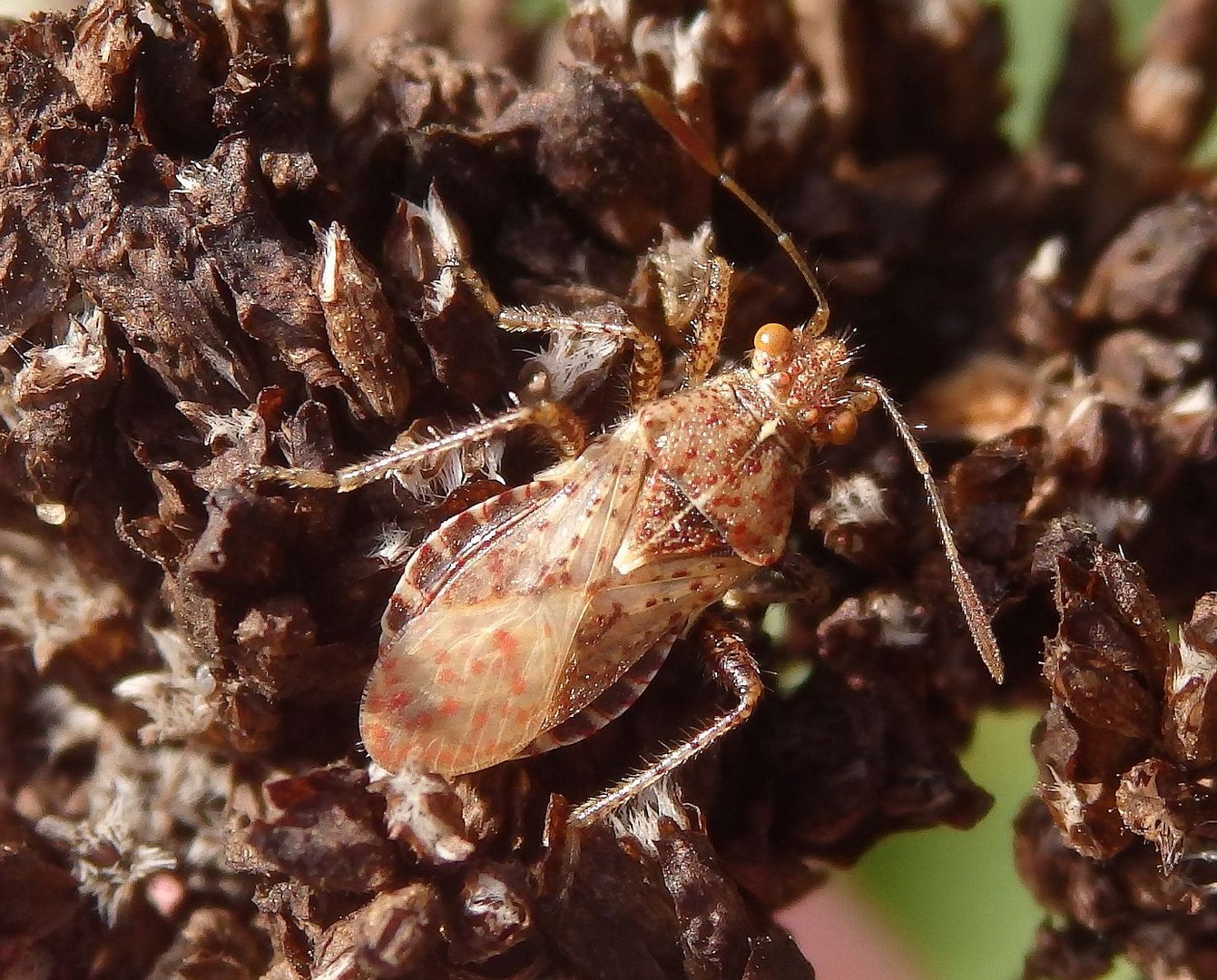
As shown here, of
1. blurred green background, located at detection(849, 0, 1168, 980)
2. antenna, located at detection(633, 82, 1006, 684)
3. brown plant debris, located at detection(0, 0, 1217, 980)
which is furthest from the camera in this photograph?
blurred green background, located at detection(849, 0, 1168, 980)

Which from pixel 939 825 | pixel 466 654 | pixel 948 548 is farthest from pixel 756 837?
pixel 466 654

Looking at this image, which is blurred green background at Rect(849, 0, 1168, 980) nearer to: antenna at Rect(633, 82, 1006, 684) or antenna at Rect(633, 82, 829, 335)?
antenna at Rect(633, 82, 1006, 684)

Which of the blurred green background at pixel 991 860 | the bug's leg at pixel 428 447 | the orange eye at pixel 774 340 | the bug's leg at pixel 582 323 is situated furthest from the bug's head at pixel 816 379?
the blurred green background at pixel 991 860

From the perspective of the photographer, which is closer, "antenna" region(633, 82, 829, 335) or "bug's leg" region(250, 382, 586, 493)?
"bug's leg" region(250, 382, 586, 493)

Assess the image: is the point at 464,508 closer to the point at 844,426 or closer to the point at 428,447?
the point at 428,447

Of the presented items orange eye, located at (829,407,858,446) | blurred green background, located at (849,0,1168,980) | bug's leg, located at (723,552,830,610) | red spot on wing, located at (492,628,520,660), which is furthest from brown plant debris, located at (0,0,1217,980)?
red spot on wing, located at (492,628,520,660)

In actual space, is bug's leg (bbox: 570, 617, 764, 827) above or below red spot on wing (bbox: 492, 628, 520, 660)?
above

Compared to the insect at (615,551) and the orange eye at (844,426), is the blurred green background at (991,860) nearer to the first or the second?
the insect at (615,551)
